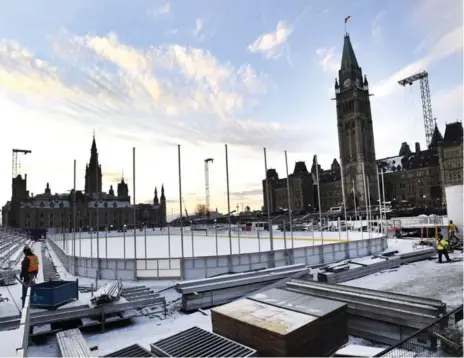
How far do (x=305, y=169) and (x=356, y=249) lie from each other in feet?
437

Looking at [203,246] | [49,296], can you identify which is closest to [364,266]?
[49,296]

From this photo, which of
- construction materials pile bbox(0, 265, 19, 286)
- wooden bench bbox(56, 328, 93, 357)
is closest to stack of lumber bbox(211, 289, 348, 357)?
wooden bench bbox(56, 328, 93, 357)

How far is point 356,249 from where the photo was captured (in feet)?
69.3

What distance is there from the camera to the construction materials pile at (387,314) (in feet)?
28.3

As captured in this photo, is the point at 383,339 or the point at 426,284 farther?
the point at 426,284

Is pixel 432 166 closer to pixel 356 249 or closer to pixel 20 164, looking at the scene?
pixel 356 249

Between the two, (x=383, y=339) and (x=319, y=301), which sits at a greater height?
(x=319, y=301)

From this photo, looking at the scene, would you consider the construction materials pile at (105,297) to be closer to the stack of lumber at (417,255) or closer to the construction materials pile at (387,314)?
the construction materials pile at (387,314)

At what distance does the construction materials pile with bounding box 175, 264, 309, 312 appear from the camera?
1197 centimetres

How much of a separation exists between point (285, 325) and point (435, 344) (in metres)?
3.44

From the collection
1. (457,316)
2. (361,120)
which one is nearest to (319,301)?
(457,316)

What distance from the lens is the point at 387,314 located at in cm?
905

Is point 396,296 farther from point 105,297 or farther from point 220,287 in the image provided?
point 105,297

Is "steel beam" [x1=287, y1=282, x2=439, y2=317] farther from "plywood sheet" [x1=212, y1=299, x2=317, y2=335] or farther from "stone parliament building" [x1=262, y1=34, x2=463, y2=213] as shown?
"stone parliament building" [x1=262, y1=34, x2=463, y2=213]
